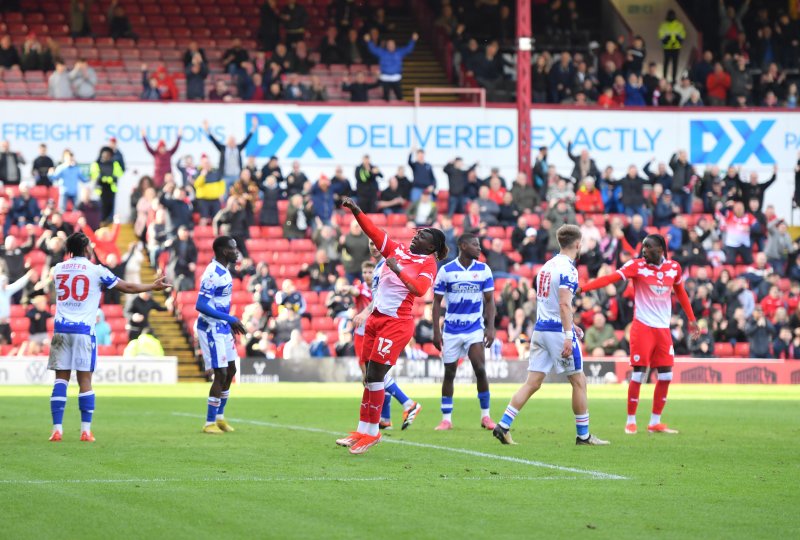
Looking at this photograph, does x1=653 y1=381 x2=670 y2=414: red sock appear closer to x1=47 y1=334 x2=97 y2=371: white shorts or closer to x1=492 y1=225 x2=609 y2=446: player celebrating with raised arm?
x1=492 y1=225 x2=609 y2=446: player celebrating with raised arm

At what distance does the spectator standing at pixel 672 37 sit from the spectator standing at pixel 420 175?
9800 millimetres

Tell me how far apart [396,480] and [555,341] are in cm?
373

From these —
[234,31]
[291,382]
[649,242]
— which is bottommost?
[291,382]

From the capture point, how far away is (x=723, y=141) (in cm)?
3922

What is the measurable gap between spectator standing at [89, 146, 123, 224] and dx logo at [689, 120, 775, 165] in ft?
50.9

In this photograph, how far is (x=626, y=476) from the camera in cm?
1189

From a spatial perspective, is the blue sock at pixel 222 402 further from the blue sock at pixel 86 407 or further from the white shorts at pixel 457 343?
the white shorts at pixel 457 343

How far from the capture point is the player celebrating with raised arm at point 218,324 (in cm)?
1628

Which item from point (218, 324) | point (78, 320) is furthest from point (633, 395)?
point (78, 320)

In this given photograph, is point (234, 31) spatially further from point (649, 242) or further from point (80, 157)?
point (649, 242)

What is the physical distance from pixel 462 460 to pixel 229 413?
25.8 ft

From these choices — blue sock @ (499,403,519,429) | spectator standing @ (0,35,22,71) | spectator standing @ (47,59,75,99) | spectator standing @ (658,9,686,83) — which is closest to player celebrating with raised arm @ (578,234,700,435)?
blue sock @ (499,403,519,429)

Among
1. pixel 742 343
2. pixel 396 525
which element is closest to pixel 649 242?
pixel 396 525

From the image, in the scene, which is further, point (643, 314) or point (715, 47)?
point (715, 47)
